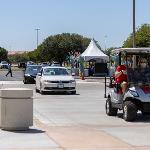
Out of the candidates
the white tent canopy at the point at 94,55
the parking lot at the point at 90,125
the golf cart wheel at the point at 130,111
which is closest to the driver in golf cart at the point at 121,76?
the golf cart wheel at the point at 130,111

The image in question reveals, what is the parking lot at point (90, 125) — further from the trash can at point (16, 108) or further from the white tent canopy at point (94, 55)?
the white tent canopy at point (94, 55)

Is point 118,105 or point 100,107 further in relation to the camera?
point 100,107

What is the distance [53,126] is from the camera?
44.6ft

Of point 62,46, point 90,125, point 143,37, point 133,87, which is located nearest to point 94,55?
point 143,37

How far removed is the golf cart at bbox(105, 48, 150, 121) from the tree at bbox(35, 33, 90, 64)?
8867cm

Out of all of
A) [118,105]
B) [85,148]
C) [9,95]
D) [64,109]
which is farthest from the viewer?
[64,109]

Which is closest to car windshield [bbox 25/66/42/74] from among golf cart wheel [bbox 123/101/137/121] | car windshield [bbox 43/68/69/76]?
car windshield [bbox 43/68/69/76]

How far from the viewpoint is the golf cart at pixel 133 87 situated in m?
14.5

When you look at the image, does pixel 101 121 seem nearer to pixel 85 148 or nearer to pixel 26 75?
pixel 85 148

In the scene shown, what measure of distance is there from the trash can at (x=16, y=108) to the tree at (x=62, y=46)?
303ft

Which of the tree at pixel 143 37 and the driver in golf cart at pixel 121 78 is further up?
the tree at pixel 143 37

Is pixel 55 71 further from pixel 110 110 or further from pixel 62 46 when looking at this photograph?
pixel 62 46

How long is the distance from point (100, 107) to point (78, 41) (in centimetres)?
8977

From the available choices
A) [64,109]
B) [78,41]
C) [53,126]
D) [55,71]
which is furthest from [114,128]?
[78,41]
